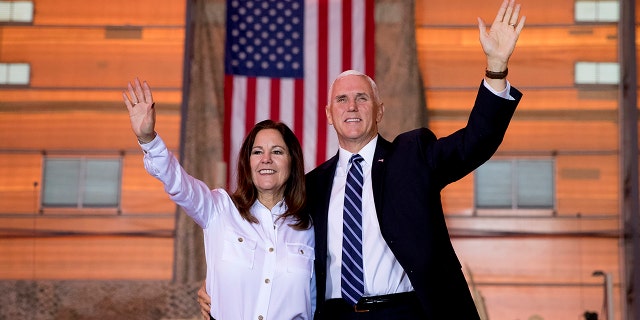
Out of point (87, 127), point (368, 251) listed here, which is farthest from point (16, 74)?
point (368, 251)

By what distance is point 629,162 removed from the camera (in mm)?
5316

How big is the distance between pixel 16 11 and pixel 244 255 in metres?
3.54

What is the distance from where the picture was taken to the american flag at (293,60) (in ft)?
17.5

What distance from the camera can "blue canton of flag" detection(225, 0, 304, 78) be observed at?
5402 millimetres

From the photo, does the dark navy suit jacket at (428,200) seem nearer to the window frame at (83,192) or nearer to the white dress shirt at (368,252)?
the white dress shirt at (368,252)

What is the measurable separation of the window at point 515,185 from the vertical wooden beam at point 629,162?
0.43m

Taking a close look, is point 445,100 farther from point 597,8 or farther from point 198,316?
point 198,316

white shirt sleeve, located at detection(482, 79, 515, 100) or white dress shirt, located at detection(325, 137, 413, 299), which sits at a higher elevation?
white shirt sleeve, located at detection(482, 79, 515, 100)

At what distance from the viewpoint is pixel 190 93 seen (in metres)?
5.41

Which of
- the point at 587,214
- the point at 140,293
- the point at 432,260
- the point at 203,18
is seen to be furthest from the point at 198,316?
the point at 432,260

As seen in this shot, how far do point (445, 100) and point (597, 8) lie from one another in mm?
1100

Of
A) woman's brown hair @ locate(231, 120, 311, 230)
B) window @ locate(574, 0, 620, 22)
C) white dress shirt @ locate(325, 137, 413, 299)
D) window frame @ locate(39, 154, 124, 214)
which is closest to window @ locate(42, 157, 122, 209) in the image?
window frame @ locate(39, 154, 124, 214)

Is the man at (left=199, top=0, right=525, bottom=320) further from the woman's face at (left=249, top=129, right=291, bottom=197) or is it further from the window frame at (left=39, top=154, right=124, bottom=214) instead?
the window frame at (left=39, top=154, right=124, bottom=214)

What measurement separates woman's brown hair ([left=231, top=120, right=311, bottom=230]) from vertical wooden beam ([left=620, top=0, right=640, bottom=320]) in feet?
9.64
